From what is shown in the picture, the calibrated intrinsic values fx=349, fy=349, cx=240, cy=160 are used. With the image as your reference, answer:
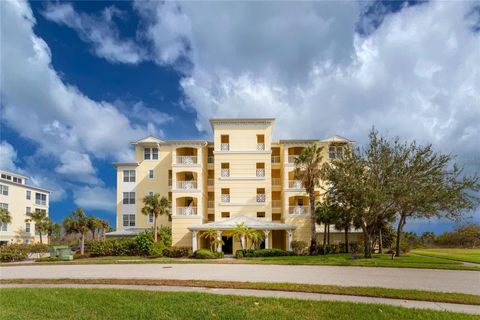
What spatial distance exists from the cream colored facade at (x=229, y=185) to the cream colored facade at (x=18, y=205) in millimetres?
22369

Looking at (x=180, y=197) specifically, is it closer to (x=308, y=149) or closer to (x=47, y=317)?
(x=308, y=149)

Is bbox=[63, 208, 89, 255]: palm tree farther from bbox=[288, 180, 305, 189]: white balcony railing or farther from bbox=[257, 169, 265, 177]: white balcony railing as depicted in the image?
bbox=[288, 180, 305, 189]: white balcony railing

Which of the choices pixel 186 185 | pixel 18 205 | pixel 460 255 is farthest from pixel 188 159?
pixel 18 205

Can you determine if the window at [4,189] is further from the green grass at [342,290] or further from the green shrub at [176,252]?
the green grass at [342,290]

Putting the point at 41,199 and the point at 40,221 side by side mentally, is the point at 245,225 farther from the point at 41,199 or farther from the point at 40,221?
the point at 41,199

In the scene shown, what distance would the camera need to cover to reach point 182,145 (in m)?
39.6

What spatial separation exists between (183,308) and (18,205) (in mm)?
57237

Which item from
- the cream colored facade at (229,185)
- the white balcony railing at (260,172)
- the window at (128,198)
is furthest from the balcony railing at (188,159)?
the window at (128,198)

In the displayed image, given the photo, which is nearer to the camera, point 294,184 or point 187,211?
point 187,211

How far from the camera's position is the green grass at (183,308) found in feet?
26.2

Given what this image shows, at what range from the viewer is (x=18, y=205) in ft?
180

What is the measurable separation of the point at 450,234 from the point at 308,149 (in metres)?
26.3

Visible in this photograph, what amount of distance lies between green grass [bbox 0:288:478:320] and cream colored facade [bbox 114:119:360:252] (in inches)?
994

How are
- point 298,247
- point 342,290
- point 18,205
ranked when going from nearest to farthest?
1. point 342,290
2. point 298,247
3. point 18,205
